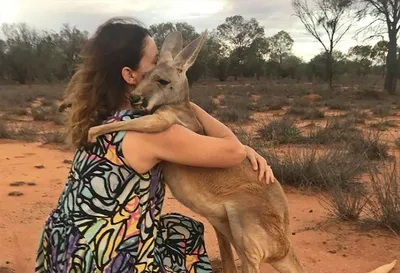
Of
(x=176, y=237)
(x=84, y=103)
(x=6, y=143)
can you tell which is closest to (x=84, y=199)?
(x=84, y=103)

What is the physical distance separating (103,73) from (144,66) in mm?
274

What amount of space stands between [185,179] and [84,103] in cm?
71

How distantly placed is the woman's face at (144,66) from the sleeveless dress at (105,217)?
0.70 ft

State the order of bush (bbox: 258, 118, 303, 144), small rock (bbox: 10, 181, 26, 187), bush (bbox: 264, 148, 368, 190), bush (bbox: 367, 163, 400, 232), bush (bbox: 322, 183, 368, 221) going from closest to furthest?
bush (bbox: 367, 163, 400, 232)
bush (bbox: 322, 183, 368, 221)
bush (bbox: 264, 148, 368, 190)
small rock (bbox: 10, 181, 26, 187)
bush (bbox: 258, 118, 303, 144)

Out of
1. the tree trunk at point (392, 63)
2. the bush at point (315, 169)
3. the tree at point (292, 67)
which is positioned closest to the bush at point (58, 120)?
the bush at point (315, 169)

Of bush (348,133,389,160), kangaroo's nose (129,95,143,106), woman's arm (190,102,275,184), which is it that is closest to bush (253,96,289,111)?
bush (348,133,389,160)

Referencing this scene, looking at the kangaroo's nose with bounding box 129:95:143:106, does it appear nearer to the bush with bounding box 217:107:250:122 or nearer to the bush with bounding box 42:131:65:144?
the bush with bounding box 42:131:65:144

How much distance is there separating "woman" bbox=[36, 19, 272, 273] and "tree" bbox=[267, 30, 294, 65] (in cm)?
5312

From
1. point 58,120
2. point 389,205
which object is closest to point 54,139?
point 58,120

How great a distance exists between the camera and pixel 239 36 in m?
52.2

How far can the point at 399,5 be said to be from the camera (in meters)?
23.9

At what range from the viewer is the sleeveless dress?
Answer: 8.03ft

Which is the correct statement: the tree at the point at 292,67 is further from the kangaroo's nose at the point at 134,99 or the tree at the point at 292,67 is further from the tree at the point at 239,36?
the kangaroo's nose at the point at 134,99

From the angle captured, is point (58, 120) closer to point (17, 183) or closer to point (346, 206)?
point (17, 183)
